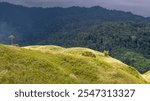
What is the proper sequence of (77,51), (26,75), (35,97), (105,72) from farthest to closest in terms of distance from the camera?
1. (77,51)
2. (105,72)
3. (26,75)
4. (35,97)

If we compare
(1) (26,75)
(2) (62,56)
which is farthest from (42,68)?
(2) (62,56)

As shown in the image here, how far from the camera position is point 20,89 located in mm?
30359

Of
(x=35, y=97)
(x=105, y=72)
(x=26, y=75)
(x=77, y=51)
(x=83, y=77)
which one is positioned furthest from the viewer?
(x=77, y=51)

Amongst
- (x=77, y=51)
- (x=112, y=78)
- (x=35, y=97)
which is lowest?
(x=77, y=51)

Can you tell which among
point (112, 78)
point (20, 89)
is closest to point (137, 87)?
point (20, 89)

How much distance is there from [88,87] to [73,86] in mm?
1212

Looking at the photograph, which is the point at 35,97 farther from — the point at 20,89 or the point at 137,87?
the point at 137,87

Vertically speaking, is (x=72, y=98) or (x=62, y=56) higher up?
(x=72, y=98)

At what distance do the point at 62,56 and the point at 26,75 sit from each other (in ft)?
45.4

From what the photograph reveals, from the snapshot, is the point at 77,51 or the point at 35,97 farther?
the point at 77,51

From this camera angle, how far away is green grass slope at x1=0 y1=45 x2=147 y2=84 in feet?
186

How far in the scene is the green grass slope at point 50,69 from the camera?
5656cm

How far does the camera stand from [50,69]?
6012 cm

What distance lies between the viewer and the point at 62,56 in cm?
6925
